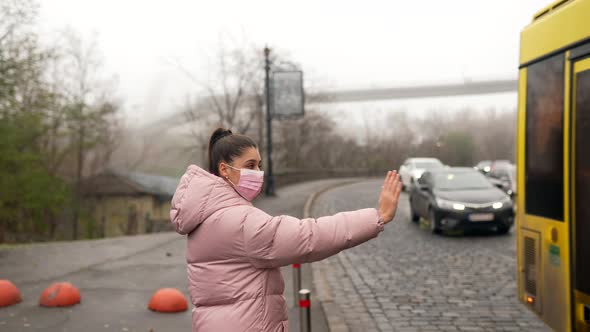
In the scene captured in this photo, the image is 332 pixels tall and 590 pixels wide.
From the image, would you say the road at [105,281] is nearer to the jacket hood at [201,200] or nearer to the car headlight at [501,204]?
the jacket hood at [201,200]

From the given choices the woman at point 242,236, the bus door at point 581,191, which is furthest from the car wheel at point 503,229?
the woman at point 242,236

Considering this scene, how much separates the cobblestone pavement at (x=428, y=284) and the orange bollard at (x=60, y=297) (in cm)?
328

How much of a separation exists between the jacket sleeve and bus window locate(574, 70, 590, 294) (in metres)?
2.39

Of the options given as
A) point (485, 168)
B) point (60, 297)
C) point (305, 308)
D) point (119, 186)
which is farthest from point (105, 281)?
point (119, 186)

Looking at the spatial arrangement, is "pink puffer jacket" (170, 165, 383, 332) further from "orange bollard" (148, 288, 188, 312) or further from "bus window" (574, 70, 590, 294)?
"orange bollard" (148, 288, 188, 312)

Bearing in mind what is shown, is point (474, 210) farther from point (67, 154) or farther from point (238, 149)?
point (67, 154)

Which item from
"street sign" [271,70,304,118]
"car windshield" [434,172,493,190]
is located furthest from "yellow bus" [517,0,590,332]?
"street sign" [271,70,304,118]

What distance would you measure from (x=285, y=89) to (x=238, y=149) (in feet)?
79.9

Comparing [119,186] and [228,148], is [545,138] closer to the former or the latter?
[228,148]

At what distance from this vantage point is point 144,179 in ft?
179

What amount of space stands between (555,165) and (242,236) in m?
3.16

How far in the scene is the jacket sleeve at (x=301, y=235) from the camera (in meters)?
2.31

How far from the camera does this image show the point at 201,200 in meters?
2.47

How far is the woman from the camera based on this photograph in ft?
7.65
